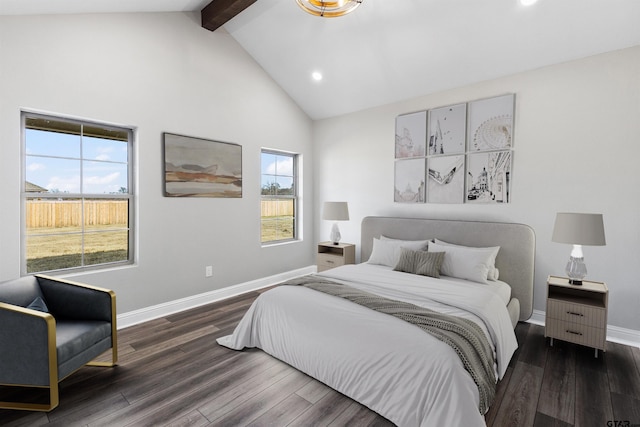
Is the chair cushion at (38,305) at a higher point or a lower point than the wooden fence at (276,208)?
lower

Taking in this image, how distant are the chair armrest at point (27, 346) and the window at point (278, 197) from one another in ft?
9.30

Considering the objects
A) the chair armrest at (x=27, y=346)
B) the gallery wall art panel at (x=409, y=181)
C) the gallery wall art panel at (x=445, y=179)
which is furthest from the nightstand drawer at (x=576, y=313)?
the chair armrest at (x=27, y=346)

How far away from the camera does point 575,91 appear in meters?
2.99

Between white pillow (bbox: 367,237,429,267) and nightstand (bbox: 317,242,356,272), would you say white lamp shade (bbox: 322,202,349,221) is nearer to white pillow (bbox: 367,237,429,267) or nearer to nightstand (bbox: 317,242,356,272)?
nightstand (bbox: 317,242,356,272)

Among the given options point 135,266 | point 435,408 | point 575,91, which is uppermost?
point 575,91

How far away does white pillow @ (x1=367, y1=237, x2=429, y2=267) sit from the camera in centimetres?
360

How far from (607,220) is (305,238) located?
375cm

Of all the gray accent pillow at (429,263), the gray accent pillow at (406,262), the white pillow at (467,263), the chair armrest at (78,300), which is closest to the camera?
the chair armrest at (78,300)

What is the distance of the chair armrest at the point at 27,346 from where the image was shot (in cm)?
183

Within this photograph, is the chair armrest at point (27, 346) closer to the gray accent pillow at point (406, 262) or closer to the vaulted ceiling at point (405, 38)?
the vaulted ceiling at point (405, 38)

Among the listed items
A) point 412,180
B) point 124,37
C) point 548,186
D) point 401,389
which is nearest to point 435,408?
point 401,389

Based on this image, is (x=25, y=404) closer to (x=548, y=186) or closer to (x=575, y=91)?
(x=548, y=186)

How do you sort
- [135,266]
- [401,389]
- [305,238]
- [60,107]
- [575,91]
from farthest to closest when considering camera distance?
[305,238] → [135,266] → [575,91] → [60,107] → [401,389]

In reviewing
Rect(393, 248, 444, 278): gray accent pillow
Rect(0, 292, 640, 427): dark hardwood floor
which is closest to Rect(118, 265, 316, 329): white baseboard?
Rect(0, 292, 640, 427): dark hardwood floor
